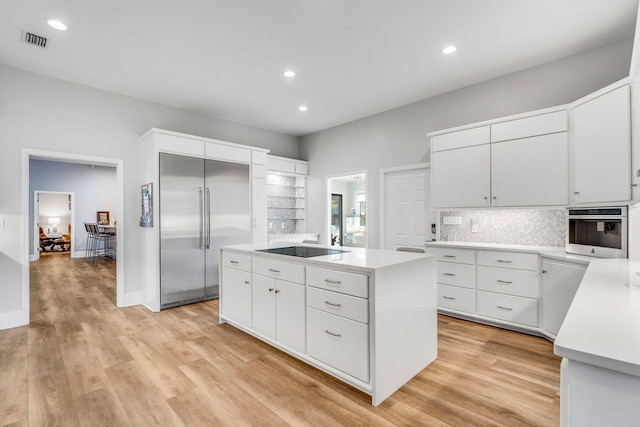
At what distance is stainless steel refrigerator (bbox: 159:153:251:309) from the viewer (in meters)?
4.03

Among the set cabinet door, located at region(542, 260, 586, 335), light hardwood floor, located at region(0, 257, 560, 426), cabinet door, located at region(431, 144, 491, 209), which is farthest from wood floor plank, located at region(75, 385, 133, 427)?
cabinet door, located at region(431, 144, 491, 209)

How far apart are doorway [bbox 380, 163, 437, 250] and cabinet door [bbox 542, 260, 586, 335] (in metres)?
1.58

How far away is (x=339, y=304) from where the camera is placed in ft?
6.91

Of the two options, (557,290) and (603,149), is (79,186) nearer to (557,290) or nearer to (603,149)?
(557,290)

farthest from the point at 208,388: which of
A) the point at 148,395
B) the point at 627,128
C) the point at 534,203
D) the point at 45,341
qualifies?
the point at 627,128

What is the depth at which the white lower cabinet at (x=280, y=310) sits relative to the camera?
242 centimetres

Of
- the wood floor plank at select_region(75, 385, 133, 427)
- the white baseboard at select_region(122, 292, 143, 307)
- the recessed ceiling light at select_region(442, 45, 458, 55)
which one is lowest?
the wood floor plank at select_region(75, 385, 133, 427)

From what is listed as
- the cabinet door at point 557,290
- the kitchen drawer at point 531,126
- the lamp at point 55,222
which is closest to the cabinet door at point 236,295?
the cabinet door at point 557,290

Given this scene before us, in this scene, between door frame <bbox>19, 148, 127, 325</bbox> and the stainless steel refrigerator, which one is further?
the stainless steel refrigerator

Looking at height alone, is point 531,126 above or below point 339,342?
above

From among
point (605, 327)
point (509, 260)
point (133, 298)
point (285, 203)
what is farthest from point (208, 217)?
point (605, 327)

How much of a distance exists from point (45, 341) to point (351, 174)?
178 inches

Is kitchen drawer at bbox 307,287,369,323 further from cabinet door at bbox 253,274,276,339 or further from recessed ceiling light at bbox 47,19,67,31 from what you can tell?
recessed ceiling light at bbox 47,19,67,31

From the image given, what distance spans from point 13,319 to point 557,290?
5614 millimetres
